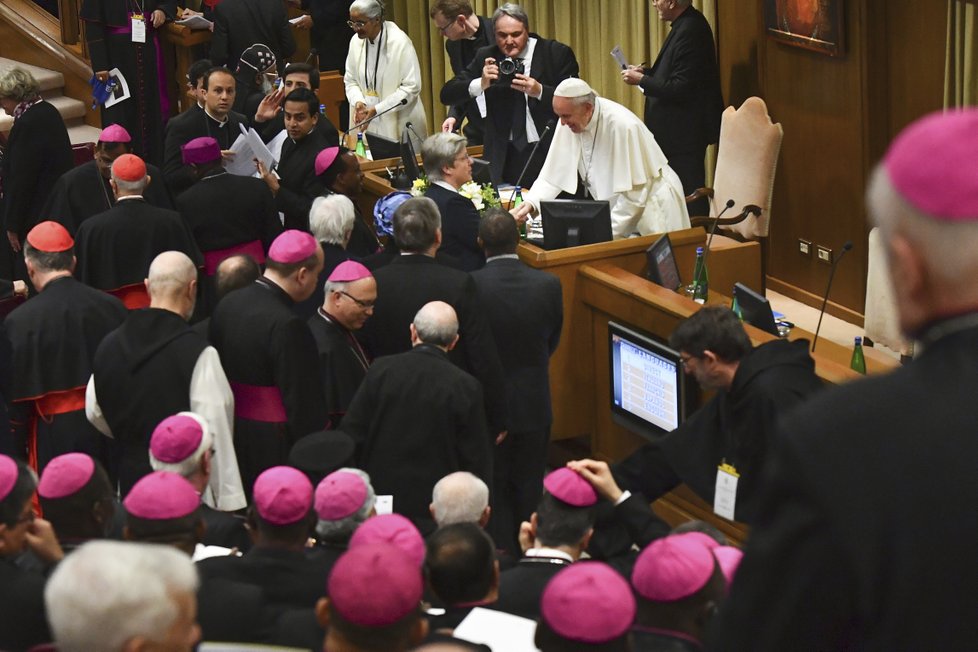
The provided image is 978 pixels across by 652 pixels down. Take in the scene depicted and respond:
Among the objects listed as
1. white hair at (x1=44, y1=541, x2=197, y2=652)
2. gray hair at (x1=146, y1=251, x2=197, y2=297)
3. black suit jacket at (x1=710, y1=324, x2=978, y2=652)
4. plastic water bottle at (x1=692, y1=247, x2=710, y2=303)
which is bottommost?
plastic water bottle at (x1=692, y1=247, x2=710, y2=303)

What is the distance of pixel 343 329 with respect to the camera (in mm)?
4992

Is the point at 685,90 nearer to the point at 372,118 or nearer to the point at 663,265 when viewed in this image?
the point at 372,118

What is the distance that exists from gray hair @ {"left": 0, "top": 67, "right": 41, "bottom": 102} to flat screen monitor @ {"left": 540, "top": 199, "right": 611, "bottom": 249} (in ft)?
10.8

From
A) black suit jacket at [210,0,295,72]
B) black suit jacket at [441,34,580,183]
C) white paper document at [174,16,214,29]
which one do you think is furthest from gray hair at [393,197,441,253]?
white paper document at [174,16,214,29]

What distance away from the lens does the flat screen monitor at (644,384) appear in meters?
5.35

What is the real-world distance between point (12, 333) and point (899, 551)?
4369 mm

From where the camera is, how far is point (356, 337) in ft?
17.5

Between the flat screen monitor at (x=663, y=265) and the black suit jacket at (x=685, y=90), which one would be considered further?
the black suit jacket at (x=685, y=90)

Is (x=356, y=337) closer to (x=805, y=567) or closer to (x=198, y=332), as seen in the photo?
(x=198, y=332)

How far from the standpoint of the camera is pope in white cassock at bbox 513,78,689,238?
6863 millimetres

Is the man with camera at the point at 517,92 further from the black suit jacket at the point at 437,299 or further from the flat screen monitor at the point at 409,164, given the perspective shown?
the black suit jacket at the point at 437,299

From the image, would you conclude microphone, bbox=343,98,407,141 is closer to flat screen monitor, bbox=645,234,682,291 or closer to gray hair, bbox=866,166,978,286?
flat screen monitor, bbox=645,234,682,291

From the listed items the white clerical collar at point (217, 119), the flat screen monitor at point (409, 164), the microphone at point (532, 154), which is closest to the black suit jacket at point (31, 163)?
the white clerical collar at point (217, 119)

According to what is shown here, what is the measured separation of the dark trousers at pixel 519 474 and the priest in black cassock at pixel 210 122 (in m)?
2.73
